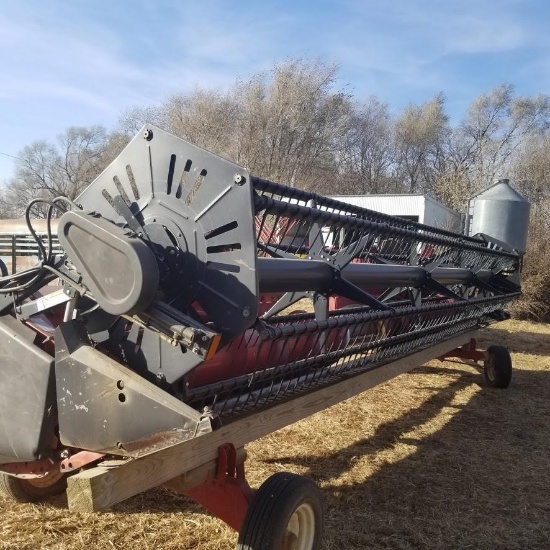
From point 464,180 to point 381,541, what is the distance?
19489mm

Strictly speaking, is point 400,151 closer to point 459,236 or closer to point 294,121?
point 294,121

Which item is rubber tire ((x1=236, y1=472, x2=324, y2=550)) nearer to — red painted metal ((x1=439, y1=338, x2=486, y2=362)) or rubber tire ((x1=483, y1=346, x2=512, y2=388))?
red painted metal ((x1=439, y1=338, x2=486, y2=362))

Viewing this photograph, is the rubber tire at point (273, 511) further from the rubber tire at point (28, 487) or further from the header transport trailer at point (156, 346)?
the rubber tire at point (28, 487)

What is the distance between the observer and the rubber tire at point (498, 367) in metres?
6.78

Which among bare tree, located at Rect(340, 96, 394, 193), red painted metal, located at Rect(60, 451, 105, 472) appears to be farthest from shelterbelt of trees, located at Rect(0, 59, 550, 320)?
red painted metal, located at Rect(60, 451, 105, 472)

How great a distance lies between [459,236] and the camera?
5.71 meters

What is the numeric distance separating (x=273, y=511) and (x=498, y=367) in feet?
16.7

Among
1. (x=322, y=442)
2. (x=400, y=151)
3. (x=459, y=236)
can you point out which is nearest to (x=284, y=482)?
(x=322, y=442)

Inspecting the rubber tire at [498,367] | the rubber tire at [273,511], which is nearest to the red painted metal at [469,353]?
the rubber tire at [498,367]

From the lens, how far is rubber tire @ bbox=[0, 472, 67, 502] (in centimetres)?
327

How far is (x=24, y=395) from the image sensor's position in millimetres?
2357

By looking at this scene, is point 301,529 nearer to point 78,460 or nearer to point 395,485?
point 78,460

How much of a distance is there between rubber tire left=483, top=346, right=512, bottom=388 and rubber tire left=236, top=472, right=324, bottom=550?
4.79 meters

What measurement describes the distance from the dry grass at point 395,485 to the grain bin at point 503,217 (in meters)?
1.90
